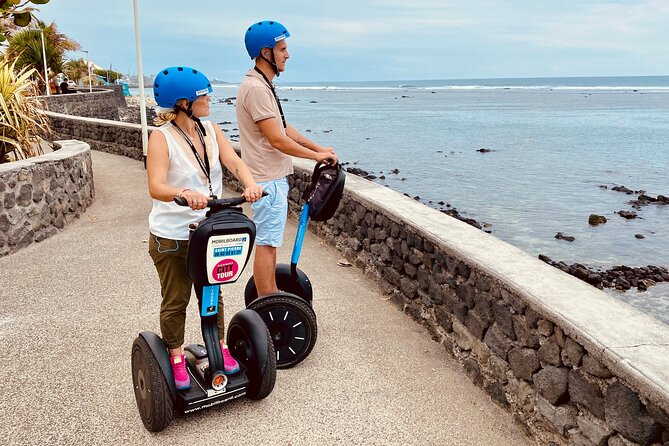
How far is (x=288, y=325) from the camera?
3865 millimetres

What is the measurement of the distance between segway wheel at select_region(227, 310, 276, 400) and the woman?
137 millimetres

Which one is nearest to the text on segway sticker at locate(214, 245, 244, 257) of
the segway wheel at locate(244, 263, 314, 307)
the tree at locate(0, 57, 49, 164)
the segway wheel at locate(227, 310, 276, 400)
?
the segway wheel at locate(227, 310, 276, 400)

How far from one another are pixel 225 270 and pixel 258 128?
1.22 m

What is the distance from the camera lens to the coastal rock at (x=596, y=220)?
53.1ft

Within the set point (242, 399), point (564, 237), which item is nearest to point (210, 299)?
point (242, 399)

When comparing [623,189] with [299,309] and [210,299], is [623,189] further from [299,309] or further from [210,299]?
[210,299]

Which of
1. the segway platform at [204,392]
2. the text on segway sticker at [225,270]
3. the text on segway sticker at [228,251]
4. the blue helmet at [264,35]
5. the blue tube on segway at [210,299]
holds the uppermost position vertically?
the blue helmet at [264,35]

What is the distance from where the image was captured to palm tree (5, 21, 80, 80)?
2986 cm

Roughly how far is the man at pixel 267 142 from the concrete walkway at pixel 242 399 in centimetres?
81

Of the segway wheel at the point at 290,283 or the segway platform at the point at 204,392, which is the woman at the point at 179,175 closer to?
the segway platform at the point at 204,392

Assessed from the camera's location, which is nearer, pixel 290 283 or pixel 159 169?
pixel 159 169

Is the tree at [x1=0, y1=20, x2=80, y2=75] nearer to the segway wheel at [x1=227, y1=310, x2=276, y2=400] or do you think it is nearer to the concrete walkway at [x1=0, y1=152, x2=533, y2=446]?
the concrete walkway at [x1=0, y1=152, x2=533, y2=446]

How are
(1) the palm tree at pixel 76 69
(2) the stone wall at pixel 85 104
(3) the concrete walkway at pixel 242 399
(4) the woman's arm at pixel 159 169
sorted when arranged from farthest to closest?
(1) the palm tree at pixel 76 69
(2) the stone wall at pixel 85 104
(3) the concrete walkway at pixel 242 399
(4) the woman's arm at pixel 159 169

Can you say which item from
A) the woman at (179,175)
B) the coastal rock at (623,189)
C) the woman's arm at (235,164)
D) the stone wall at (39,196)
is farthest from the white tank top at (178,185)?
the coastal rock at (623,189)
